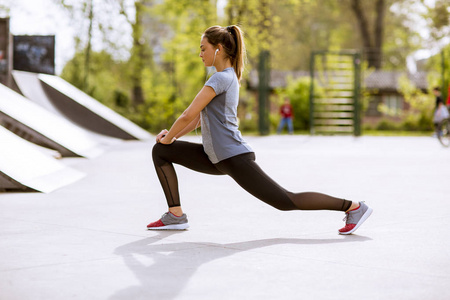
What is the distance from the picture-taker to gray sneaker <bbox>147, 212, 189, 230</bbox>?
21.5 feet

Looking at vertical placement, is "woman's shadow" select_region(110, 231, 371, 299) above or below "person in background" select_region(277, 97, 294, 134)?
above

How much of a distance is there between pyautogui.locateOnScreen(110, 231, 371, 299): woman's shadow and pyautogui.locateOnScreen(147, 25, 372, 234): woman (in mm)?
291

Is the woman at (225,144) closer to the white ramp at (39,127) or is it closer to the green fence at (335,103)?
the white ramp at (39,127)

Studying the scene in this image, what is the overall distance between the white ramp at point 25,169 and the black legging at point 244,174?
336 cm

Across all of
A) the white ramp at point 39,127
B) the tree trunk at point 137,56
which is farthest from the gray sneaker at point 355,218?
the tree trunk at point 137,56

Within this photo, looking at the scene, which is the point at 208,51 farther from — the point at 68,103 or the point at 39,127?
the point at 68,103

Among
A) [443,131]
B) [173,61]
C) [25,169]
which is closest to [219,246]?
[25,169]

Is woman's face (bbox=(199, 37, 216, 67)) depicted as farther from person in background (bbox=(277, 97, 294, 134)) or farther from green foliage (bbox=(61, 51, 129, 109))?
person in background (bbox=(277, 97, 294, 134))

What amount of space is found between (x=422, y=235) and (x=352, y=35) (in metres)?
62.7

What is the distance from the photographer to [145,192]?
9805mm

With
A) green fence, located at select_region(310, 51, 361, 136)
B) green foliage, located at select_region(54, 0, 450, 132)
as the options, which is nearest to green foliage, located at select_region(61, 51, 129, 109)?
green foliage, located at select_region(54, 0, 450, 132)

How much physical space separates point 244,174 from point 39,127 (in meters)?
9.65

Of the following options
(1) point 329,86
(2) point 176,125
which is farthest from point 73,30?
(2) point 176,125

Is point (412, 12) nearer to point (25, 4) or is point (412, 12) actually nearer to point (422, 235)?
point (25, 4)
